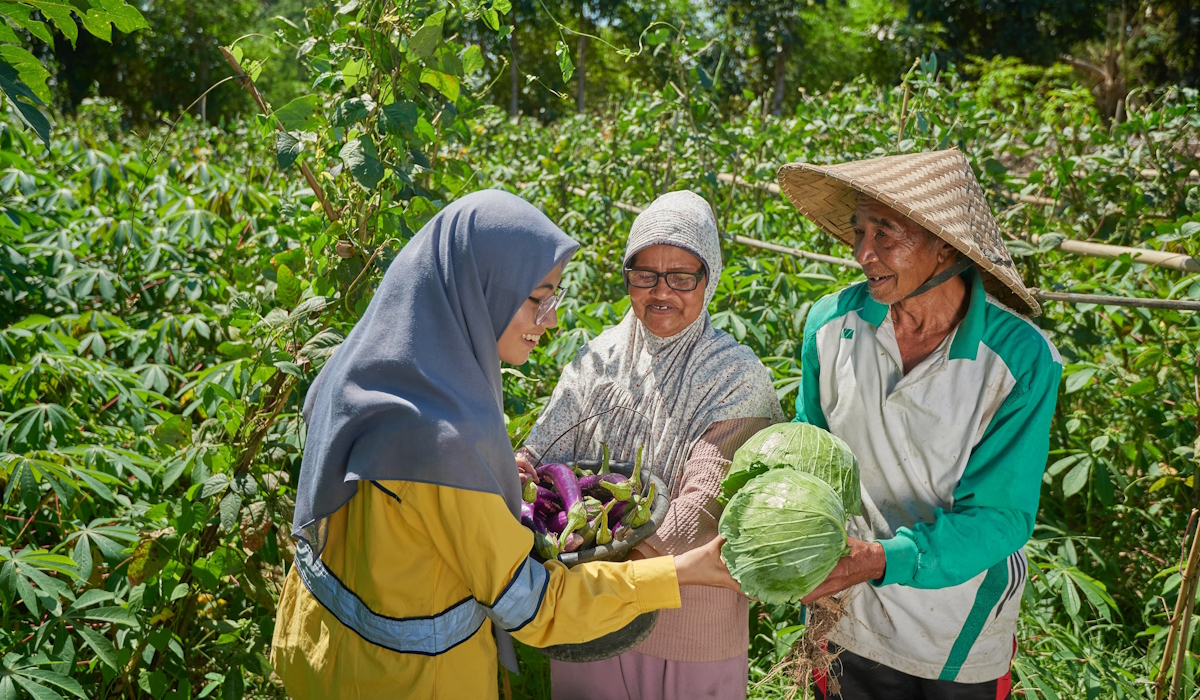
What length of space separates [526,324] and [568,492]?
1.33 feet

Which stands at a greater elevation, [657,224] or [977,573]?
[657,224]

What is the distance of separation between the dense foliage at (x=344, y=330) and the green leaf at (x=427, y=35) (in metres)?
0.01

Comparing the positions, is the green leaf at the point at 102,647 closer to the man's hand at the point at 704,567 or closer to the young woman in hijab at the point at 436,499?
the young woman in hijab at the point at 436,499

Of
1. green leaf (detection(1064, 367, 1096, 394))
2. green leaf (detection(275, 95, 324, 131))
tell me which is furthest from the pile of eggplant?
green leaf (detection(1064, 367, 1096, 394))

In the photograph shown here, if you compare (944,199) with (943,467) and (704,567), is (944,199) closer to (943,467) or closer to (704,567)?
(943,467)

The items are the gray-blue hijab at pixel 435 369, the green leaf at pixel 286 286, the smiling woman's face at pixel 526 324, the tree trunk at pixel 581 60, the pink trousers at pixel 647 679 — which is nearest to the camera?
the gray-blue hijab at pixel 435 369

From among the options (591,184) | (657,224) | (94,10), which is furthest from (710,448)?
(591,184)

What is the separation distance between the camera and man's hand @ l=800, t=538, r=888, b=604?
5.45 ft

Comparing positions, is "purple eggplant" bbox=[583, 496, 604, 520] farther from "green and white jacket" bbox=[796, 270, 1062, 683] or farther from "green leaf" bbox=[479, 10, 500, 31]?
"green leaf" bbox=[479, 10, 500, 31]

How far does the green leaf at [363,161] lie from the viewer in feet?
6.66

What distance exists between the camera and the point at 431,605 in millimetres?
1531

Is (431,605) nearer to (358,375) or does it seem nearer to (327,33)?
(358,375)

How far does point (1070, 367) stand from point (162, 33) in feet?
88.2

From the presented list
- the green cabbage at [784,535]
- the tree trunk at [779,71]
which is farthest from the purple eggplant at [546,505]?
the tree trunk at [779,71]
